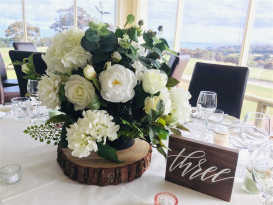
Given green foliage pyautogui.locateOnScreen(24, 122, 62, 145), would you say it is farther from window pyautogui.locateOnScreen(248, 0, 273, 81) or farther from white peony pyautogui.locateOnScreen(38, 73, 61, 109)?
window pyautogui.locateOnScreen(248, 0, 273, 81)

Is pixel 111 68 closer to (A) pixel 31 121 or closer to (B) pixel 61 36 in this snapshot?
(B) pixel 61 36

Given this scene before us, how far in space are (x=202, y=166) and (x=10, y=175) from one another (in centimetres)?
62

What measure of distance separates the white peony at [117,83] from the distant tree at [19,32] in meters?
4.69

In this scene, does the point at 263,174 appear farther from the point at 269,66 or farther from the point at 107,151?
the point at 269,66

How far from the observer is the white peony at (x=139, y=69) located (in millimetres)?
692

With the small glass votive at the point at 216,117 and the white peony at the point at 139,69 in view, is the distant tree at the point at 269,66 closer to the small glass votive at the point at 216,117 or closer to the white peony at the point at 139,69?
the small glass votive at the point at 216,117

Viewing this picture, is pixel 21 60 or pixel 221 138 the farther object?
pixel 21 60

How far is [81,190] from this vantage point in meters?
0.74

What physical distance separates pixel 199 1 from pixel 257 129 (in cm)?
329

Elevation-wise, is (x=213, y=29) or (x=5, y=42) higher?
(x=213, y=29)

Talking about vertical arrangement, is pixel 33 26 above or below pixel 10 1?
below

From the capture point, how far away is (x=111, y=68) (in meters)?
0.65

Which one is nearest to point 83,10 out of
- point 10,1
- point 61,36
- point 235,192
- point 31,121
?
point 10,1

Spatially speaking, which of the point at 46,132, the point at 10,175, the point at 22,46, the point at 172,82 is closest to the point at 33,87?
the point at 46,132
